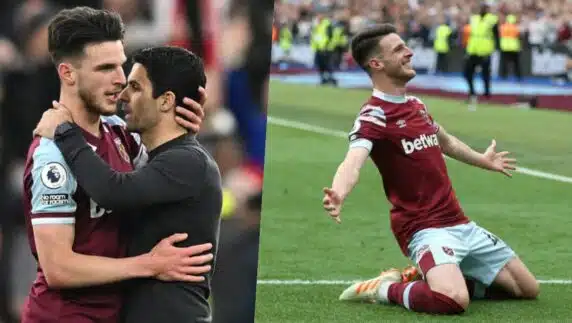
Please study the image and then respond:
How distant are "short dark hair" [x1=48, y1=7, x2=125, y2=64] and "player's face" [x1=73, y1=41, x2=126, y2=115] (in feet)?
0.08

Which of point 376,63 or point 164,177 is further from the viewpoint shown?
point 376,63

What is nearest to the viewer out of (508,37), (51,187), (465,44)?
(51,187)

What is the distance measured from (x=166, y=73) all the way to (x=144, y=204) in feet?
1.37

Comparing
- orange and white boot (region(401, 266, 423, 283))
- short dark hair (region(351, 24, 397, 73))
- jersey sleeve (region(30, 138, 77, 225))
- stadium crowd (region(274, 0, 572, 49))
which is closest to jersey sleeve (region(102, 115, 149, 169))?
jersey sleeve (region(30, 138, 77, 225))

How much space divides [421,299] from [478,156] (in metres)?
0.98

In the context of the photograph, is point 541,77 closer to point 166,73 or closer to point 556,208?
point 556,208

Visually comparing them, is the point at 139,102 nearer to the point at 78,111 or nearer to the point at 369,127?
the point at 78,111

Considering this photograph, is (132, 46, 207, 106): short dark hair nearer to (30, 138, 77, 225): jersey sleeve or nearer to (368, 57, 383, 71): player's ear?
(30, 138, 77, 225): jersey sleeve

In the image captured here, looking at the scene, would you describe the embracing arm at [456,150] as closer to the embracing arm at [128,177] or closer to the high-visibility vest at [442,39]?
the embracing arm at [128,177]

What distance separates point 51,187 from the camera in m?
3.80

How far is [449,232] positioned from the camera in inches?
291

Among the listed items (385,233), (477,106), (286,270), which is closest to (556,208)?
(385,233)

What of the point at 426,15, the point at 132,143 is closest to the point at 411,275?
the point at 132,143

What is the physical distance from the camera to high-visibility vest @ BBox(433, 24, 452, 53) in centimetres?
3747
